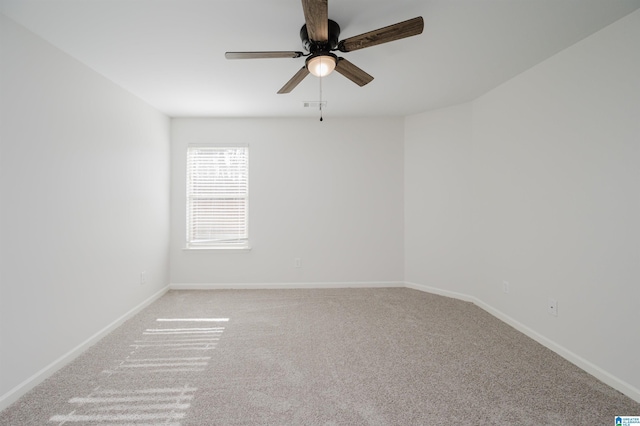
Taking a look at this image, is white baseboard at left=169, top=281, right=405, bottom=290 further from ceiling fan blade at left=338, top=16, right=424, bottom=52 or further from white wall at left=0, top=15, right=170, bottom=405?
ceiling fan blade at left=338, top=16, right=424, bottom=52

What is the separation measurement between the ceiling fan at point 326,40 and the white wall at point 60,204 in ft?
4.63

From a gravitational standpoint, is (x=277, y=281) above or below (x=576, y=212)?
below

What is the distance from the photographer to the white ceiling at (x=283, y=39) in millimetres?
1859

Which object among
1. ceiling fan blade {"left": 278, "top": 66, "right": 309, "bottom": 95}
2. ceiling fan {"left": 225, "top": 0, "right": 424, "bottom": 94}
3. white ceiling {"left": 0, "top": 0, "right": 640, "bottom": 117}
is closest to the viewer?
ceiling fan {"left": 225, "top": 0, "right": 424, "bottom": 94}

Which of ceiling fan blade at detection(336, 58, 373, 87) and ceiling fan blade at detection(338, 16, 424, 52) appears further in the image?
ceiling fan blade at detection(336, 58, 373, 87)

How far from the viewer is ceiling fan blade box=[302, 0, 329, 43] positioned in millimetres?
1471

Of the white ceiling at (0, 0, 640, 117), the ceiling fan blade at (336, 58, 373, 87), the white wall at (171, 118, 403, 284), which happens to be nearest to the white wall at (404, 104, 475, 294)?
the white wall at (171, 118, 403, 284)

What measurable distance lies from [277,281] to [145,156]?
234 cm

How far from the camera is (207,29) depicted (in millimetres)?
2078

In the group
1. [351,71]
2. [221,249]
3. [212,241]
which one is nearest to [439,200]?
[351,71]

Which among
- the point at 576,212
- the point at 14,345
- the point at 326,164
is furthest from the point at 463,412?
the point at 326,164

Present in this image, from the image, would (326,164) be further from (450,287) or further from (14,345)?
(14,345)

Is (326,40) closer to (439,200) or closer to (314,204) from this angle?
(314,204)

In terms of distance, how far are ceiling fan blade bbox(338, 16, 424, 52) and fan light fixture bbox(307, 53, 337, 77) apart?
90 millimetres
